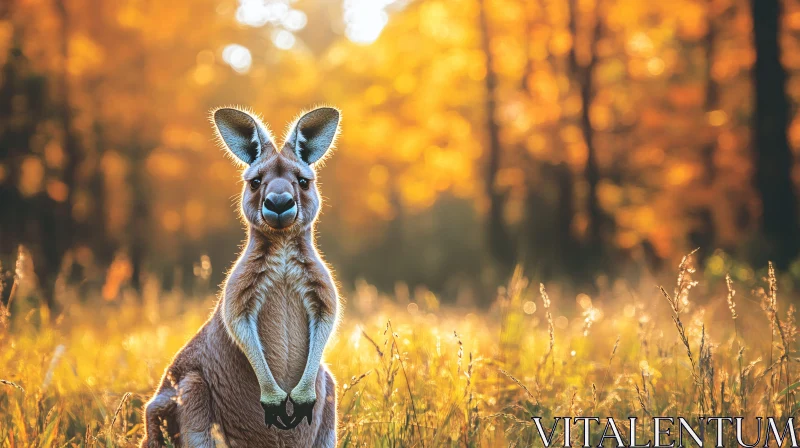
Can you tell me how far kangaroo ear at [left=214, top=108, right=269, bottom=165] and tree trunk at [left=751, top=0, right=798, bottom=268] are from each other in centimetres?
951

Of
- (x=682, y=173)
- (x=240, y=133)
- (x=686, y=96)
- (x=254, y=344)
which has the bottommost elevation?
(x=254, y=344)

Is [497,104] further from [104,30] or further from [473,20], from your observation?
[104,30]

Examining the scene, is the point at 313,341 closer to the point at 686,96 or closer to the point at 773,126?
the point at 773,126

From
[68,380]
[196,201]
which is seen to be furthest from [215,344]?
[196,201]

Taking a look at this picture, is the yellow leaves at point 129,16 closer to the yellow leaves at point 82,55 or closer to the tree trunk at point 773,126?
the yellow leaves at point 82,55

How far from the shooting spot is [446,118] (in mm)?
17844

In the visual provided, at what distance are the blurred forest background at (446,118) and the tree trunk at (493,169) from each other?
0.06 meters

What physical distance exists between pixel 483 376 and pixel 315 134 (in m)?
2.16

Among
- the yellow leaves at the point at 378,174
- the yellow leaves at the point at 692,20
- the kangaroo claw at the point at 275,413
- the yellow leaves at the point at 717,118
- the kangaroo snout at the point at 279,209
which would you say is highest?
the yellow leaves at the point at 692,20

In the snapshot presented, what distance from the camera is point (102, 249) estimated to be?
16.9 m

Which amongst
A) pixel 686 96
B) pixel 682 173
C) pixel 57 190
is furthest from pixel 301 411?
pixel 686 96

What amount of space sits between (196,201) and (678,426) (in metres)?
17.7

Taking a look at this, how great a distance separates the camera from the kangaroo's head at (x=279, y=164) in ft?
9.71

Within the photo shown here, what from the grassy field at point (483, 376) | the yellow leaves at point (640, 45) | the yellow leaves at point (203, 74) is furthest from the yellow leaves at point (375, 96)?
the grassy field at point (483, 376)
